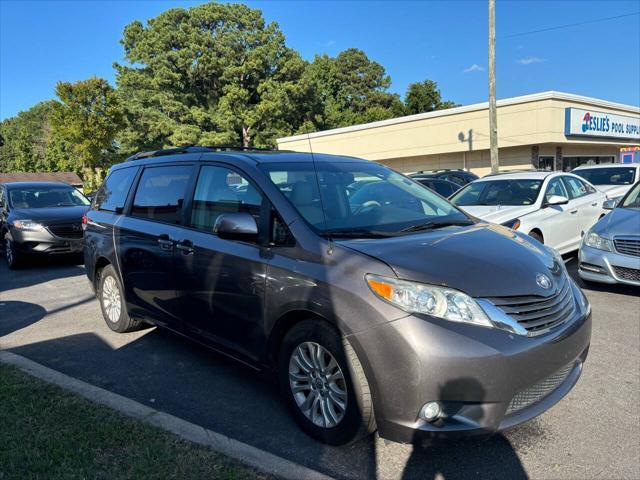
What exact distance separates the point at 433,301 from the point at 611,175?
12277mm

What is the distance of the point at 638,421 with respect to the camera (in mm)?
3320

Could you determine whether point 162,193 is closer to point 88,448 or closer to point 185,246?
point 185,246

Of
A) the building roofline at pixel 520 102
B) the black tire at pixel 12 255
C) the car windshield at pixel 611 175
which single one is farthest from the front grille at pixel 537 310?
the building roofline at pixel 520 102

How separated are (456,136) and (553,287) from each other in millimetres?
25910

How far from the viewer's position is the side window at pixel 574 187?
8.72 m

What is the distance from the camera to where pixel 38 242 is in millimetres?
9297

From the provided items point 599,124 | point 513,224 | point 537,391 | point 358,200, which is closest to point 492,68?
point 513,224

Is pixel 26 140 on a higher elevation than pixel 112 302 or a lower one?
higher

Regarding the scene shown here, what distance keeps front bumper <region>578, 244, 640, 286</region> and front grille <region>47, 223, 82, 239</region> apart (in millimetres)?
8686

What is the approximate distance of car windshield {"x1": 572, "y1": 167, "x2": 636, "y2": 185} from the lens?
12.4m

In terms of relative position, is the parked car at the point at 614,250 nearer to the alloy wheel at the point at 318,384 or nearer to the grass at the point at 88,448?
the alloy wheel at the point at 318,384

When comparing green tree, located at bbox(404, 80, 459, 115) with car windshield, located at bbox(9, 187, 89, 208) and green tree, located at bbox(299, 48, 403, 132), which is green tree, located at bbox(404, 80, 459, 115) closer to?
green tree, located at bbox(299, 48, 403, 132)

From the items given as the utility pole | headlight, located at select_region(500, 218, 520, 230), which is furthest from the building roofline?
headlight, located at select_region(500, 218, 520, 230)

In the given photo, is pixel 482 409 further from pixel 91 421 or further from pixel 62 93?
pixel 62 93
